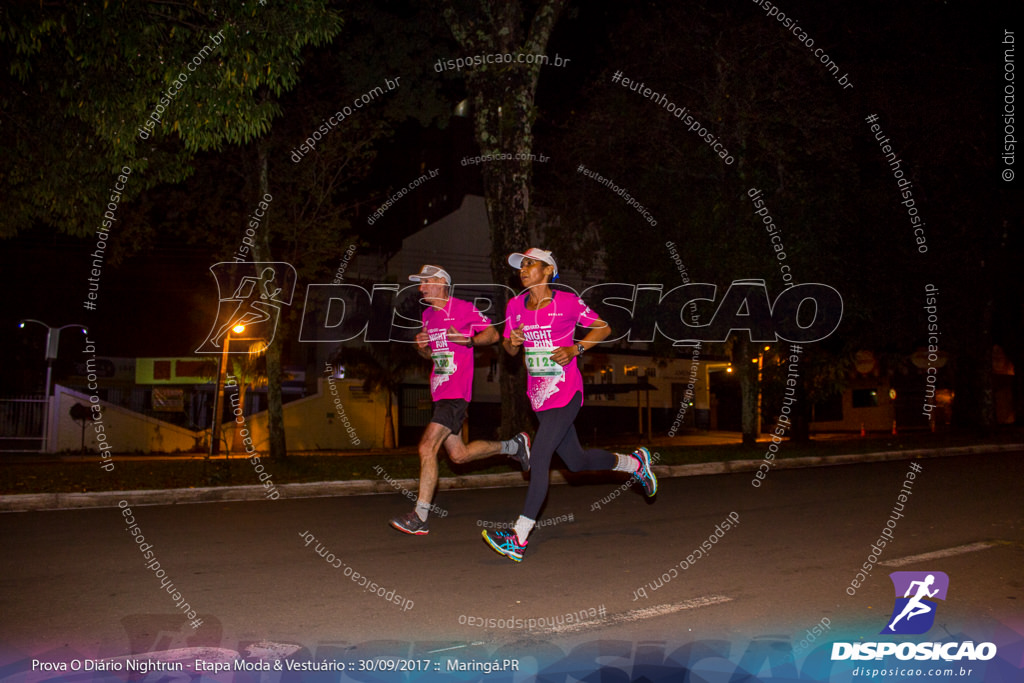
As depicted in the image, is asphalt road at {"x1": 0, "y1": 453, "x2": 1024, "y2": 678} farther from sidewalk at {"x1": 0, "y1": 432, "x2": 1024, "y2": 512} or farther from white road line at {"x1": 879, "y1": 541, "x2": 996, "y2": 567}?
sidewalk at {"x1": 0, "y1": 432, "x2": 1024, "y2": 512}

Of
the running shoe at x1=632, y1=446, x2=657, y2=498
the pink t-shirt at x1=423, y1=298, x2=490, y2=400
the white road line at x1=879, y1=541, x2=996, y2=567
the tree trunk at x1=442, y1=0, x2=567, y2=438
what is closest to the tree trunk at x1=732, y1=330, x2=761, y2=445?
the tree trunk at x1=442, y1=0, x2=567, y2=438

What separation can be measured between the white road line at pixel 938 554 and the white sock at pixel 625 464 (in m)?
2.12

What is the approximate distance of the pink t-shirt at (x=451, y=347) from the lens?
7035mm

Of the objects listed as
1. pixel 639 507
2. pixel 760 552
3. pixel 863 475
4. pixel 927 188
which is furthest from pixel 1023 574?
pixel 927 188

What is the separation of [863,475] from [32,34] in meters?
11.7

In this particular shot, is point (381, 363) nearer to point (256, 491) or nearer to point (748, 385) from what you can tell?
point (748, 385)

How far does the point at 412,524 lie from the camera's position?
707cm

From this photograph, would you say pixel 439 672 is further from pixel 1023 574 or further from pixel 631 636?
pixel 1023 574

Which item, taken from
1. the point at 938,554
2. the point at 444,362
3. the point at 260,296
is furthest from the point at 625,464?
the point at 260,296

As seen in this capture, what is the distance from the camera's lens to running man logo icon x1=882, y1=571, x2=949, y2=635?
4.52 m

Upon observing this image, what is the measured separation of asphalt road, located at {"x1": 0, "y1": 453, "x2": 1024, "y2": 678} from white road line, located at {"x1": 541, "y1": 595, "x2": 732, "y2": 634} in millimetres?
17

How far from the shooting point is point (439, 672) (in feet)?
12.8

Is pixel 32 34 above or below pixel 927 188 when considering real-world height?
below

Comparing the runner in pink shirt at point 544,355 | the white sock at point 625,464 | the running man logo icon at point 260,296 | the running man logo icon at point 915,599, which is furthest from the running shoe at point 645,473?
the running man logo icon at point 260,296
